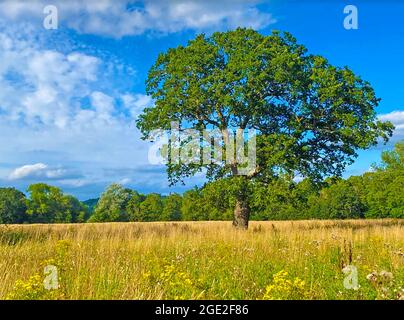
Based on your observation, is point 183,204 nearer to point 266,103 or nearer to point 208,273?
point 266,103

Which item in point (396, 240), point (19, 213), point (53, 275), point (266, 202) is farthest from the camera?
point (19, 213)

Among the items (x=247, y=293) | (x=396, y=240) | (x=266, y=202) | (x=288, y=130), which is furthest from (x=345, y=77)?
(x=247, y=293)

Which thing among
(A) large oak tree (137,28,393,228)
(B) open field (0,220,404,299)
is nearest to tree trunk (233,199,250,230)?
(A) large oak tree (137,28,393,228)

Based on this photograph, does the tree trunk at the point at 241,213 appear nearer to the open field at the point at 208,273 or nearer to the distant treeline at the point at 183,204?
the open field at the point at 208,273

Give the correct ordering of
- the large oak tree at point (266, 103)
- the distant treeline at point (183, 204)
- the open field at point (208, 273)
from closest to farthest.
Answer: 1. the open field at point (208, 273)
2. the large oak tree at point (266, 103)
3. the distant treeline at point (183, 204)

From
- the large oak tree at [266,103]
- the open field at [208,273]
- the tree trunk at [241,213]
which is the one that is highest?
the large oak tree at [266,103]

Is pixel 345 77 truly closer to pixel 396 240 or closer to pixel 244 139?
pixel 244 139

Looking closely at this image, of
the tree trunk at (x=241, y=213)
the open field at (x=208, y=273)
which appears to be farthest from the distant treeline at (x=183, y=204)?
the open field at (x=208, y=273)

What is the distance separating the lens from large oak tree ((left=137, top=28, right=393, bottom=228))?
773 inches

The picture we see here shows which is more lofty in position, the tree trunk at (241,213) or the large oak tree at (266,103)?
the large oak tree at (266,103)

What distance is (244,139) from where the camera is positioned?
20938 mm

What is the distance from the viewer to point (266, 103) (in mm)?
19984

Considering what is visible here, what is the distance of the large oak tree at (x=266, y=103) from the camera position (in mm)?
19625

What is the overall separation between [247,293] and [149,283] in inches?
57.3
